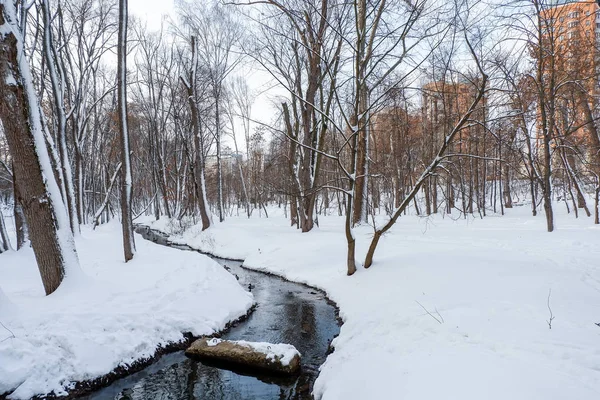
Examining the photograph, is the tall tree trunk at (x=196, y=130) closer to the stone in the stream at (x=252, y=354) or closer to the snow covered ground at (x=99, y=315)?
the snow covered ground at (x=99, y=315)

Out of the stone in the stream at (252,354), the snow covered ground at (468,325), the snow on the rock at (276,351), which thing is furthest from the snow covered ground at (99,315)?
the snow covered ground at (468,325)

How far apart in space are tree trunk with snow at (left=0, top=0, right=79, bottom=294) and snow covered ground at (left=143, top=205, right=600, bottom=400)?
195 inches

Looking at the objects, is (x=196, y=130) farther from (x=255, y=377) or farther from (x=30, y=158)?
(x=255, y=377)

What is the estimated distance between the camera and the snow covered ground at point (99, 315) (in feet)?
13.9

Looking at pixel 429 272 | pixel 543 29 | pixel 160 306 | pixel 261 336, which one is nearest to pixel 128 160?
pixel 160 306

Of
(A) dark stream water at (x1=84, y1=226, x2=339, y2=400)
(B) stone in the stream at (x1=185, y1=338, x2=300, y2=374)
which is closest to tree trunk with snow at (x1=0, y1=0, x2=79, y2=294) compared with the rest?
(A) dark stream water at (x1=84, y1=226, x2=339, y2=400)

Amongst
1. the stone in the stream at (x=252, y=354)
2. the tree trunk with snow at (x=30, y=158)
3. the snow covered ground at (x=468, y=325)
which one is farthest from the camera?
the tree trunk with snow at (x=30, y=158)

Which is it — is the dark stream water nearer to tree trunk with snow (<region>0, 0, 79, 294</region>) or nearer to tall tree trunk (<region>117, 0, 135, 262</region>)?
tree trunk with snow (<region>0, 0, 79, 294</region>)

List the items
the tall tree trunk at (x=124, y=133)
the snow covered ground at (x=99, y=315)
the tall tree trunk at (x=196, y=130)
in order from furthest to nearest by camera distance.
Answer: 1. the tall tree trunk at (x=196, y=130)
2. the tall tree trunk at (x=124, y=133)
3. the snow covered ground at (x=99, y=315)

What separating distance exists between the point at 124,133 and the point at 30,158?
447 cm

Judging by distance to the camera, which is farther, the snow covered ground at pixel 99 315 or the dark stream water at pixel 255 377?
the dark stream water at pixel 255 377

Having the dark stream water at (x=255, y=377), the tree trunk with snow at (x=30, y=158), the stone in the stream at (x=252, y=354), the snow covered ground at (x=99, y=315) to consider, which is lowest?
the dark stream water at (x=255, y=377)

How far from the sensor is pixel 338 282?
28.8 ft

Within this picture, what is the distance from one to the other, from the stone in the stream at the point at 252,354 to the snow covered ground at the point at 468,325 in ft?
1.87
